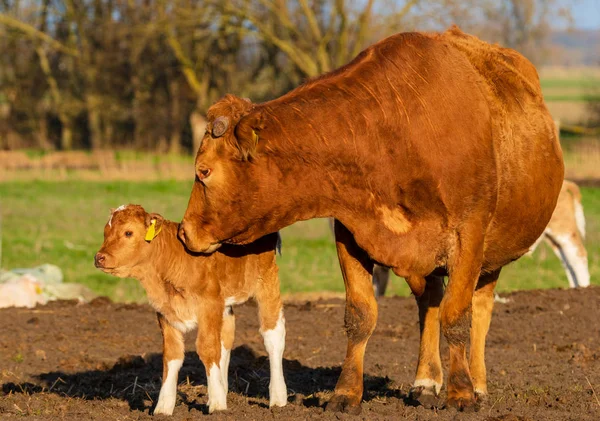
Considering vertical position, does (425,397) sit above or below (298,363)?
above

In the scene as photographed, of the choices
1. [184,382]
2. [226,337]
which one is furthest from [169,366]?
[184,382]

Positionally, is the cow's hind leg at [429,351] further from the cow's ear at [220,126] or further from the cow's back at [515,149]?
the cow's ear at [220,126]

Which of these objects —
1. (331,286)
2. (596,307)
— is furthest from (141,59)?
(596,307)

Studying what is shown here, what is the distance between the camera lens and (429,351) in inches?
300

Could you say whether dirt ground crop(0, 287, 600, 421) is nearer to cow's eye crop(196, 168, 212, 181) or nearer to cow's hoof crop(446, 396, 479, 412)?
cow's hoof crop(446, 396, 479, 412)

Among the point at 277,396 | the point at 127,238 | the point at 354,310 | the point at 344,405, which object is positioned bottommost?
the point at 277,396

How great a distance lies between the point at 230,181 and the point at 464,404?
2151mm

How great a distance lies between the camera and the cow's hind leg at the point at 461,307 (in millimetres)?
6672

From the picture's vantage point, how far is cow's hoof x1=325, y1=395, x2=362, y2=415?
682 centimetres

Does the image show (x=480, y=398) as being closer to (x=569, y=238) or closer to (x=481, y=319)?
(x=481, y=319)

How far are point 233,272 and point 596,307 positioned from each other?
20.9 feet

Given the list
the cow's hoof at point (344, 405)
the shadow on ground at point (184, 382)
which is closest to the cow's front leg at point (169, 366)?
the shadow on ground at point (184, 382)

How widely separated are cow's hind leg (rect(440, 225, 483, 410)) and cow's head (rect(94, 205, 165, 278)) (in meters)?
2.02

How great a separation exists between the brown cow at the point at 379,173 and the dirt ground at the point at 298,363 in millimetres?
678
